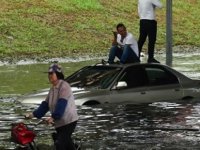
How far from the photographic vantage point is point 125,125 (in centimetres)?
1322

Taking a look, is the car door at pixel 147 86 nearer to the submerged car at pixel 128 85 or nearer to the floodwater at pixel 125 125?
the submerged car at pixel 128 85

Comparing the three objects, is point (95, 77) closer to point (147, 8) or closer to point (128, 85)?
point (128, 85)

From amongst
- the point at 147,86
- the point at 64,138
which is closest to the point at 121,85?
the point at 147,86

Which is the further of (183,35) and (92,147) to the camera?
(183,35)

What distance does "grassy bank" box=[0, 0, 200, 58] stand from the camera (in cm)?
3316

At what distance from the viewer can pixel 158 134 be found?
1217 cm

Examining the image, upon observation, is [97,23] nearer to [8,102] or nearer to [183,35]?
[183,35]

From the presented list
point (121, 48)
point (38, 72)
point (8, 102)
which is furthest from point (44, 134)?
point (38, 72)

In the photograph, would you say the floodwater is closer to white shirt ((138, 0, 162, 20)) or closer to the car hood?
the car hood

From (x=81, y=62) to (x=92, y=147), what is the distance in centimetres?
1811

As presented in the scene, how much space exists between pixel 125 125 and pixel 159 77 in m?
3.34

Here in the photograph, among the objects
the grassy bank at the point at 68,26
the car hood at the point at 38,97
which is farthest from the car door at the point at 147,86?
the grassy bank at the point at 68,26

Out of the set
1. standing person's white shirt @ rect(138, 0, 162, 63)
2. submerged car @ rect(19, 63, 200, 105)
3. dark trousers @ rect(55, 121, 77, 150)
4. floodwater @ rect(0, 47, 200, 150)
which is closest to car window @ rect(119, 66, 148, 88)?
submerged car @ rect(19, 63, 200, 105)

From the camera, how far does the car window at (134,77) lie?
51.0 feet
